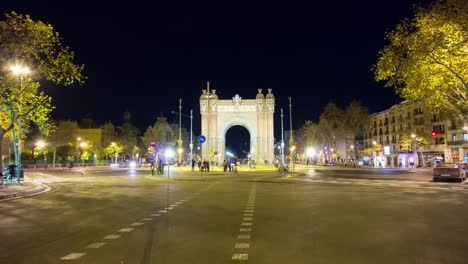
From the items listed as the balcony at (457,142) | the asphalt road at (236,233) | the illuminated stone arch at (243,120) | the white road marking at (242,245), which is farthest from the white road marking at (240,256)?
the illuminated stone arch at (243,120)

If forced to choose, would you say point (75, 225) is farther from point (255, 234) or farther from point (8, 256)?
point (255, 234)

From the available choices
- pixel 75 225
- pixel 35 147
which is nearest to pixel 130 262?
pixel 75 225

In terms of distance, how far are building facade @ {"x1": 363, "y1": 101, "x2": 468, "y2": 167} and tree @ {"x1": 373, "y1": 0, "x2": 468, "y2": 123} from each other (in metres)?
31.9

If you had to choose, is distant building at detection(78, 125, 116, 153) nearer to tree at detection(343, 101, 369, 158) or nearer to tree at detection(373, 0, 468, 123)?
tree at detection(343, 101, 369, 158)

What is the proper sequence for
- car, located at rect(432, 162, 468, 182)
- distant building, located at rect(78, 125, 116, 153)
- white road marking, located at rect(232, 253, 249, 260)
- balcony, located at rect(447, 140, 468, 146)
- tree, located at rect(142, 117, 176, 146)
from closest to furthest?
white road marking, located at rect(232, 253, 249, 260) → car, located at rect(432, 162, 468, 182) → balcony, located at rect(447, 140, 468, 146) → tree, located at rect(142, 117, 176, 146) → distant building, located at rect(78, 125, 116, 153)

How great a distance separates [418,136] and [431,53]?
49562 millimetres

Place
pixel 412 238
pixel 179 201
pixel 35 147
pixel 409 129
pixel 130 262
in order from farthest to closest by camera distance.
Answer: pixel 35 147
pixel 409 129
pixel 179 201
pixel 412 238
pixel 130 262

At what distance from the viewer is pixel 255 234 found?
9484mm

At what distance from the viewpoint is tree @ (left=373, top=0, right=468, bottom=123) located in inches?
938

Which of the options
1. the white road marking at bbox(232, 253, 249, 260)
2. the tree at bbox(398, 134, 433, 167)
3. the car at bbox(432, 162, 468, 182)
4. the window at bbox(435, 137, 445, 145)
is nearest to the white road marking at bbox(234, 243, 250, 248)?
the white road marking at bbox(232, 253, 249, 260)

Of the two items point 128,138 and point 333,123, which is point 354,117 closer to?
point 333,123

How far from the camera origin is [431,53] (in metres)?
25.0

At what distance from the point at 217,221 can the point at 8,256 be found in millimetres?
5459

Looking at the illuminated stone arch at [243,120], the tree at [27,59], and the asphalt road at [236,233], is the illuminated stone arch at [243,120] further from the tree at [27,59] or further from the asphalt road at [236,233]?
the asphalt road at [236,233]
